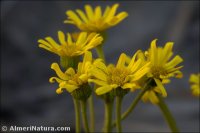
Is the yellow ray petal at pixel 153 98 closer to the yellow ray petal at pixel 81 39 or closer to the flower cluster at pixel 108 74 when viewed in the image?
the flower cluster at pixel 108 74

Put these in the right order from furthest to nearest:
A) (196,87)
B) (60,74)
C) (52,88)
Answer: (52,88)
(196,87)
(60,74)

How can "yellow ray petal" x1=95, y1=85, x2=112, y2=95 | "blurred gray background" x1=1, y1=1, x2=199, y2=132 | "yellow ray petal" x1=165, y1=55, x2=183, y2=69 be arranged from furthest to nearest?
"blurred gray background" x1=1, y1=1, x2=199, y2=132
"yellow ray petal" x1=165, y1=55, x2=183, y2=69
"yellow ray petal" x1=95, y1=85, x2=112, y2=95

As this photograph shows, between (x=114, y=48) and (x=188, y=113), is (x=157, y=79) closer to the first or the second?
(x=188, y=113)

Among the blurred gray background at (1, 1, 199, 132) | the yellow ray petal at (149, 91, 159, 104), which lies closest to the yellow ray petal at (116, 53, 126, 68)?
the yellow ray petal at (149, 91, 159, 104)

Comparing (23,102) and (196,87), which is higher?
(23,102)

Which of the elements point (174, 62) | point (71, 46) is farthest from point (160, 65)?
point (71, 46)

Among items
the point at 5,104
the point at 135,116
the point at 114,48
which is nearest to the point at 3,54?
the point at 5,104

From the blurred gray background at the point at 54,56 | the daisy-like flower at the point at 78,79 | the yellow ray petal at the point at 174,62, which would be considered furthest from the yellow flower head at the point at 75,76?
the blurred gray background at the point at 54,56

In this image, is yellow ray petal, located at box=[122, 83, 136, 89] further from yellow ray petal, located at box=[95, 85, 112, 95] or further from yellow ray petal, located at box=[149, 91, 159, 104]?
yellow ray petal, located at box=[149, 91, 159, 104]
